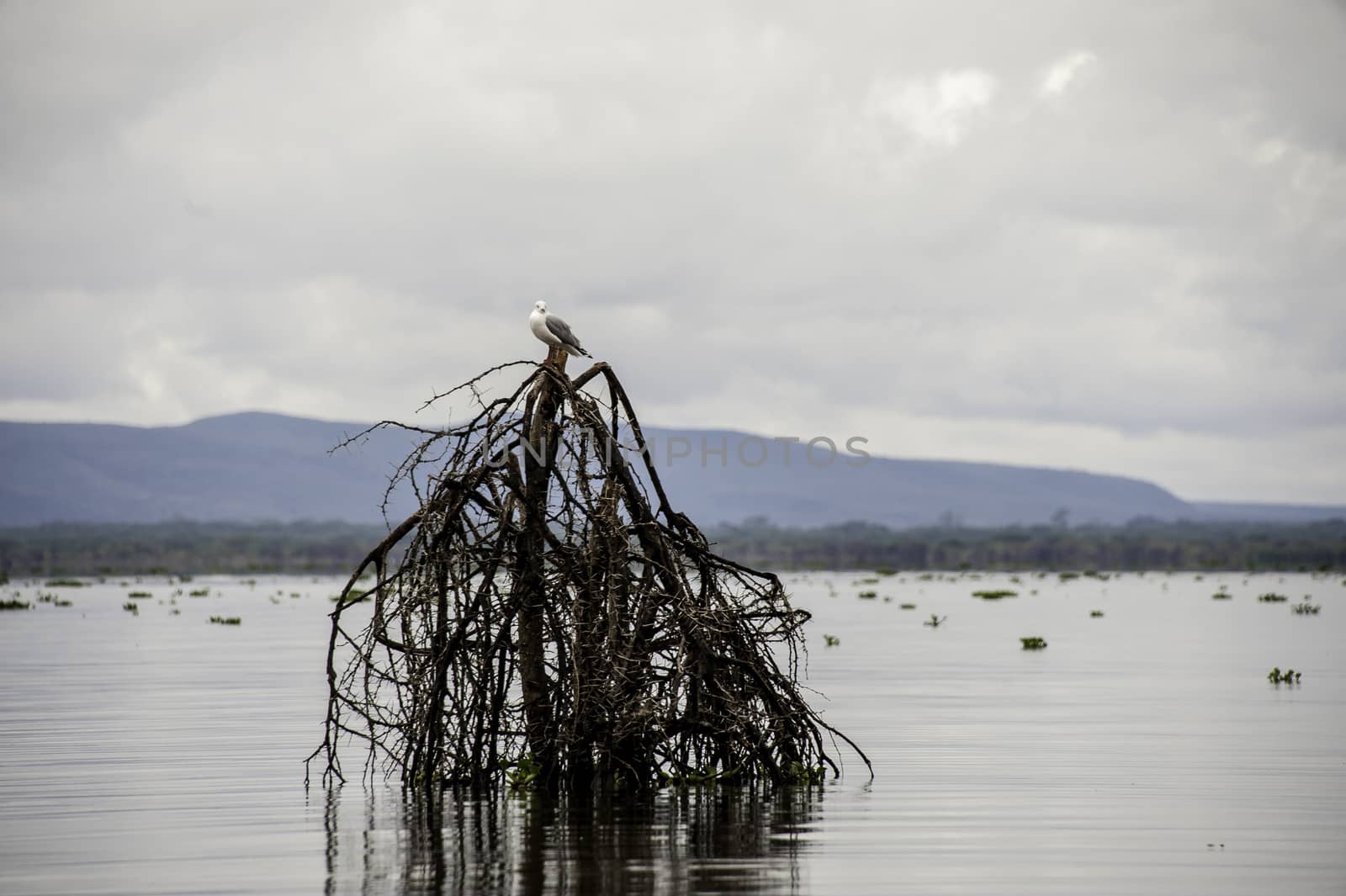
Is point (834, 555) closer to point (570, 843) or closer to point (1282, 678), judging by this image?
point (1282, 678)

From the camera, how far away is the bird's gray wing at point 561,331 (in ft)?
50.1

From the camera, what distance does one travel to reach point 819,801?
15.7 meters

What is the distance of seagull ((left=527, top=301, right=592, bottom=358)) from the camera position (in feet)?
50.1

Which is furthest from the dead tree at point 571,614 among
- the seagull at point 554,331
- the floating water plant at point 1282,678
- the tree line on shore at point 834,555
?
the tree line on shore at point 834,555

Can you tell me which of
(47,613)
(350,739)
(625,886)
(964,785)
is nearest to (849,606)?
(47,613)

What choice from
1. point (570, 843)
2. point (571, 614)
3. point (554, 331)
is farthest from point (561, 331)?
point (570, 843)

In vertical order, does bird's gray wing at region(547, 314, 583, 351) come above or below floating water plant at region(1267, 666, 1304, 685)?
above

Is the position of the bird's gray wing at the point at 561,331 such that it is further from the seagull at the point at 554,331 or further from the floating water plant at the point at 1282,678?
the floating water plant at the point at 1282,678

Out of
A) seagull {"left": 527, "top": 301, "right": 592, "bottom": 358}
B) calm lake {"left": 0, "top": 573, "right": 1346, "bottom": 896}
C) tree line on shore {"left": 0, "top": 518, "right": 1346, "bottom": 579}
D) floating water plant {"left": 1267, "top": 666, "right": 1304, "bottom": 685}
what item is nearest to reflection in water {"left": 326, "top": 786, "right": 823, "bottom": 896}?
calm lake {"left": 0, "top": 573, "right": 1346, "bottom": 896}

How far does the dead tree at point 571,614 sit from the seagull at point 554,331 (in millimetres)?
160

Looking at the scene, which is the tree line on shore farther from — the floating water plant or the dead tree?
the dead tree

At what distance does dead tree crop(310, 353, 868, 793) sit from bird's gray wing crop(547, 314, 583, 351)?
21 centimetres

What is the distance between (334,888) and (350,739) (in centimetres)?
944

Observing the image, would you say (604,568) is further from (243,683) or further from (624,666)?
(243,683)
